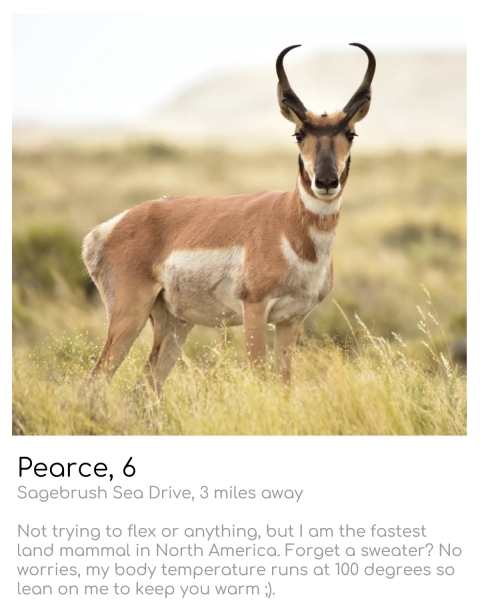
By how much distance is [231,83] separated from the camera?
171375 mm

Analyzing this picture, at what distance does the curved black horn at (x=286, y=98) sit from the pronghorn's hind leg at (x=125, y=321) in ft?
6.56

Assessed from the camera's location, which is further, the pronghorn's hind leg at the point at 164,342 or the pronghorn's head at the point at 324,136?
the pronghorn's hind leg at the point at 164,342

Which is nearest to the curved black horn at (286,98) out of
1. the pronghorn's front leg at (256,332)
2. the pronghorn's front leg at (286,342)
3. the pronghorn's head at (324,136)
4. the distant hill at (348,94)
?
the pronghorn's head at (324,136)

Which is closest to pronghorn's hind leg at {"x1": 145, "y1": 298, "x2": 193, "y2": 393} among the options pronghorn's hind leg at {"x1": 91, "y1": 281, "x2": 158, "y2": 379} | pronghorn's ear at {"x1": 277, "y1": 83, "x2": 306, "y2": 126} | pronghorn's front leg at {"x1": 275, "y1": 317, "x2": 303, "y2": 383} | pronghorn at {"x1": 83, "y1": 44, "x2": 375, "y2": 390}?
pronghorn at {"x1": 83, "y1": 44, "x2": 375, "y2": 390}

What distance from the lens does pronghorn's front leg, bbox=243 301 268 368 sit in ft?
25.3

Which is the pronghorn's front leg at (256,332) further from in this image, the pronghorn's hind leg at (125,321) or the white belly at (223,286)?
the pronghorn's hind leg at (125,321)

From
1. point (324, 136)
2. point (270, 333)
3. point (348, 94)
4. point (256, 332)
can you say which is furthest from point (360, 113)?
point (348, 94)

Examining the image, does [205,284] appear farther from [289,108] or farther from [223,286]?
[289,108]

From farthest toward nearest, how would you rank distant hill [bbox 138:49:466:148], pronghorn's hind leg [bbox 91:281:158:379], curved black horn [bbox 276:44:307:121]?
1. distant hill [bbox 138:49:466:148]
2. pronghorn's hind leg [bbox 91:281:158:379]
3. curved black horn [bbox 276:44:307:121]

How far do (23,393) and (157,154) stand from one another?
45628 millimetres

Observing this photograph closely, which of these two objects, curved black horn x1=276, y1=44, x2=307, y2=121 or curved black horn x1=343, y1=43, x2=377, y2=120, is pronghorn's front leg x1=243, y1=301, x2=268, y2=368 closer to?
curved black horn x1=276, y1=44, x2=307, y2=121

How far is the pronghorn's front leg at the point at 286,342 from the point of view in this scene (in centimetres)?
810

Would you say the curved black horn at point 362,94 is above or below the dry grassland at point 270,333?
above
